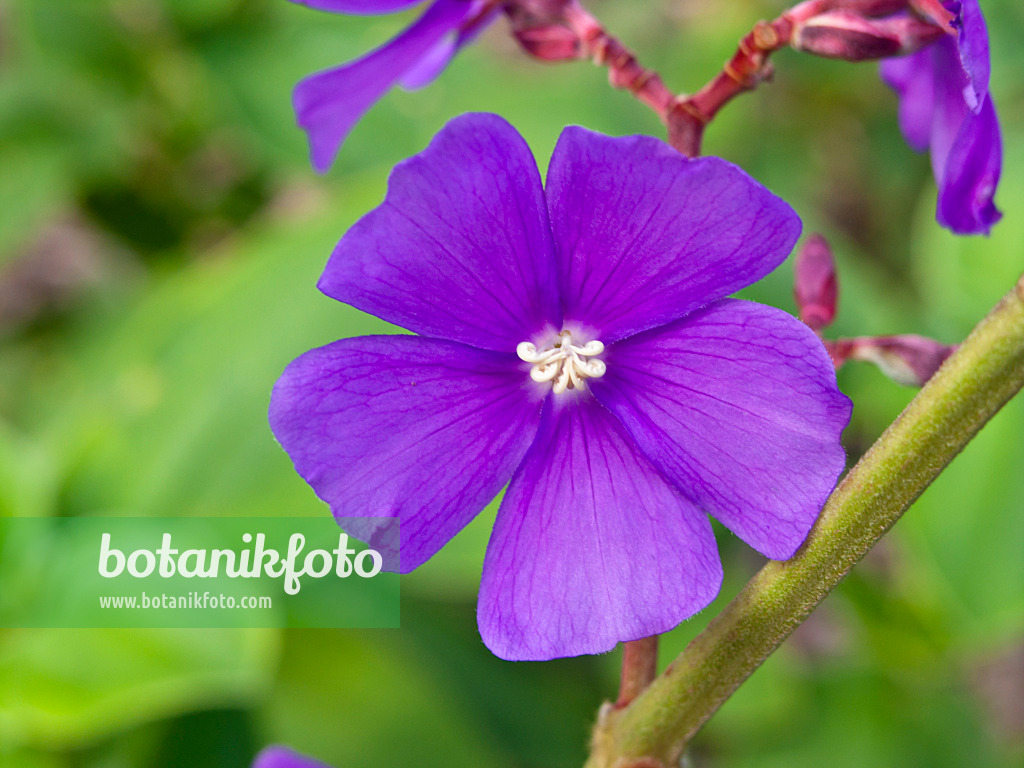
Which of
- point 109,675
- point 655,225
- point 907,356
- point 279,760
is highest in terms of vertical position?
point 655,225

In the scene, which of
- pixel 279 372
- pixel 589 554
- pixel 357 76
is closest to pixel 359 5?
pixel 357 76

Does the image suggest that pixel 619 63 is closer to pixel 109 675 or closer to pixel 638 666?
pixel 638 666

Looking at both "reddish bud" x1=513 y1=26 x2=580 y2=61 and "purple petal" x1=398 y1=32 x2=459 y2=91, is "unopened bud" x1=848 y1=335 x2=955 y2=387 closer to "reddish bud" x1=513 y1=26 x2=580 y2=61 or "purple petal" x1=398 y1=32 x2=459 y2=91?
"reddish bud" x1=513 y1=26 x2=580 y2=61

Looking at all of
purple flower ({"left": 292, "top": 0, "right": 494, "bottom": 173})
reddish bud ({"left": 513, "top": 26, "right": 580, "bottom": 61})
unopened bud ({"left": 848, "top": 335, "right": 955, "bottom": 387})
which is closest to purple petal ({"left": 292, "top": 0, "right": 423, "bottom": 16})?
purple flower ({"left": 292, "top": 0, "right": 494, "bottom": 173})

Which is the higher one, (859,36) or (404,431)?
(859,36)

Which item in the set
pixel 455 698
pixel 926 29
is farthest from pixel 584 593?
pixel 455 698
